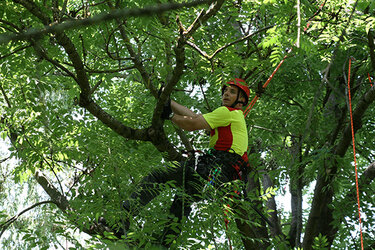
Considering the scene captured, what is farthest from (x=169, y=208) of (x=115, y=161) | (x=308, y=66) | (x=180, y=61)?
(x=308, y=66)

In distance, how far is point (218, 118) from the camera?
451 cm

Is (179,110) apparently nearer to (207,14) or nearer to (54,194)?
(207,14)

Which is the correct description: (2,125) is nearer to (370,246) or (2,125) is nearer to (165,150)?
(165,150)

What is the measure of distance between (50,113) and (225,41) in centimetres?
247

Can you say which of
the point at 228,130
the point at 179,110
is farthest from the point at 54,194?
the point at 228,130

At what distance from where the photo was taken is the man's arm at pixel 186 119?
436cm

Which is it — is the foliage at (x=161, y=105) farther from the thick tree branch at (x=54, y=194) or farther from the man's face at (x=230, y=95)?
the man's face at (x=230, y=95)

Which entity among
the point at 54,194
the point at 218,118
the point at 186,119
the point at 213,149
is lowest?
the point at 54,194

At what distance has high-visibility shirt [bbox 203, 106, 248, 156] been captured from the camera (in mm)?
4520

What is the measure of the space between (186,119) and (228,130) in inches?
19.4

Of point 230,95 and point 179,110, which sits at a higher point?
point 230,95

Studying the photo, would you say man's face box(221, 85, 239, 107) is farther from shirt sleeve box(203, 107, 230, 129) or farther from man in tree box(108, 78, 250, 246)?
shirt sleeve box(203, 107, 230, 129)

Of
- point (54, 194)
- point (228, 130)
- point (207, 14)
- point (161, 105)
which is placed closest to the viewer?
point (207, 14)

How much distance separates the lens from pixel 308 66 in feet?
23.1
